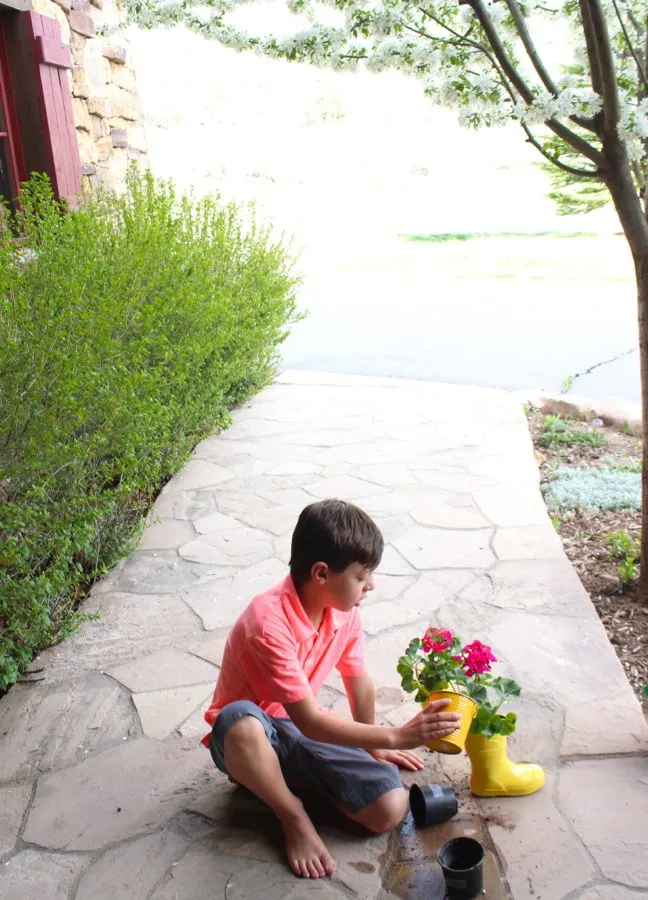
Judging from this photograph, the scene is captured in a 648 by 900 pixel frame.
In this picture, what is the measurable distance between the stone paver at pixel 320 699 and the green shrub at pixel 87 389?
0.24m

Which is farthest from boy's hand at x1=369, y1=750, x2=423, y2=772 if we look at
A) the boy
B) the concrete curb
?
the concrete curb

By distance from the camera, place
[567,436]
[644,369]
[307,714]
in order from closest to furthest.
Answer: [307,714] → [644,369] → [567,436]

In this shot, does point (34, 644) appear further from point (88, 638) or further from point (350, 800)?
point (350, 800)

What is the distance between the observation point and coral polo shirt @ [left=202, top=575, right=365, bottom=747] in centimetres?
200

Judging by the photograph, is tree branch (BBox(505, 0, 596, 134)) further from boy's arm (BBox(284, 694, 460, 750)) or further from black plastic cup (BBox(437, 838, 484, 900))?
black plastic cup (BBox(437, 838, 484, 900))

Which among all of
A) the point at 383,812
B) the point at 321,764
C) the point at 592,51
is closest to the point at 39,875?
the point at 321,764

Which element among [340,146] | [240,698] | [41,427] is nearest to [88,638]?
[41,427]

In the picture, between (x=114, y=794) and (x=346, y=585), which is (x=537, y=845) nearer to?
(x=346, y=585)

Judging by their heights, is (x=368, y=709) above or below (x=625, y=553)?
above

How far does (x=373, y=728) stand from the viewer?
198cm

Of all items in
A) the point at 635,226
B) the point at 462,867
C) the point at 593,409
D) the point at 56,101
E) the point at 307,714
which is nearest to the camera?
the point at 462,867

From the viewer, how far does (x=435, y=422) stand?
600 centimetres

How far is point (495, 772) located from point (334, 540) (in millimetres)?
762

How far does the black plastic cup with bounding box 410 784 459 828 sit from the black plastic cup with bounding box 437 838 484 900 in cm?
17
